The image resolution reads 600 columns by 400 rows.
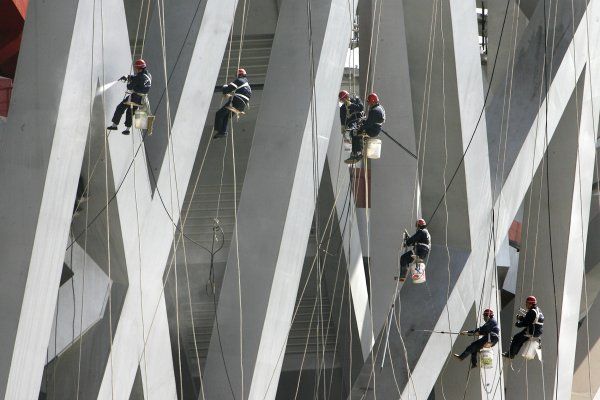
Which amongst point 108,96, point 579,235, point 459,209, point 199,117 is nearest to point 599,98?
point 579,235

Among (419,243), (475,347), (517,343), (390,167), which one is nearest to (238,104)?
(419,243)

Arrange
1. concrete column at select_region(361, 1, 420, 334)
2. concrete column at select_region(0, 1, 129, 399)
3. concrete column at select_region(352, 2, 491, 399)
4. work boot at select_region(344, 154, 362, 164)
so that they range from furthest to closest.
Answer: concrete column at select_region(361, 1, 420, 334) < concrete column at select_region(352, 2, 491, 399) < work boot at select_region(344, 154, 362, 164) < concrete column at select_region(0, 1, 129, 399)

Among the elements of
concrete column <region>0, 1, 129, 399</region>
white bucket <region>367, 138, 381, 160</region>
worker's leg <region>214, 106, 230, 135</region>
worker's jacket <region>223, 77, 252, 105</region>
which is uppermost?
white bucket <region>367, 138, 381, 160</region>

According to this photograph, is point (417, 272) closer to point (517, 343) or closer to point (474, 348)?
point (474, 348)

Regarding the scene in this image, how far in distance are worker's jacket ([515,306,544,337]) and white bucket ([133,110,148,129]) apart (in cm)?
637

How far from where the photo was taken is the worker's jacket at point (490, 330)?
16.5 meters

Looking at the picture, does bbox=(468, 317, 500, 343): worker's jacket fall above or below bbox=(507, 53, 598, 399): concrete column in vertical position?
below

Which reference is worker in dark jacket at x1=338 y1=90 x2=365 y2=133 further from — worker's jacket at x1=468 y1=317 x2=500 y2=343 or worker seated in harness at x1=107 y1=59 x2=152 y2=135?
worker seated in harness at x1=107 y1=59 x2=152 y2=135

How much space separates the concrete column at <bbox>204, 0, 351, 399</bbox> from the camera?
1451 cm

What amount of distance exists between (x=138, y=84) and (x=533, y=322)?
6.76 m

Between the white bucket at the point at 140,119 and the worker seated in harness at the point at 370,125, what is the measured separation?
139 inches

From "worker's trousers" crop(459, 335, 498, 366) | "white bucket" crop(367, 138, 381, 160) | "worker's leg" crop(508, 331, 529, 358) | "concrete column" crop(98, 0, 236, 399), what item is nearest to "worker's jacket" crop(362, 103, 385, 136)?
"white bucket" crop(367, 138, 381, 160)

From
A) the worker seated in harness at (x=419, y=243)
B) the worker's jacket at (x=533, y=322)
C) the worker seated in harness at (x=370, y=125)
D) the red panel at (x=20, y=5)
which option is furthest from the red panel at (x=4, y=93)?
the worker's jacket at (x=533, y=322)

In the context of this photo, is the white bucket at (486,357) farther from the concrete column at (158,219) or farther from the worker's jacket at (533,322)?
the concrete column at (158,219)
